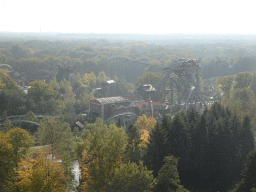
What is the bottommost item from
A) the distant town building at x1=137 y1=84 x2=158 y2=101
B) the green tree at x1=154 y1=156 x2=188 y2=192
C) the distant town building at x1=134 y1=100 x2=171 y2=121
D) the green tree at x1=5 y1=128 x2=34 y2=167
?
the distant town building at x1=134 y1=100 x2=171 y2=121

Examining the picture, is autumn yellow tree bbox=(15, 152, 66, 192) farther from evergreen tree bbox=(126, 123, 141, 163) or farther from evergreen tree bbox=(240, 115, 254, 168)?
evergreen tree bbox=(240, 115, 254, 168)

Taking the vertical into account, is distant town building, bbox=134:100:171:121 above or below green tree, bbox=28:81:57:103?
below

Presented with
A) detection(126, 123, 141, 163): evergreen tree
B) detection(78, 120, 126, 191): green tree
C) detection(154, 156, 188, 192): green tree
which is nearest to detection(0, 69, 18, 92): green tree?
detection(126, 123, 141, 163): evergreen tree

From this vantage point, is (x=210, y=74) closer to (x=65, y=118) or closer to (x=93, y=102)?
(x=93, y=102)

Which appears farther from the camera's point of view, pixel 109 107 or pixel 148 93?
pixel 148 93

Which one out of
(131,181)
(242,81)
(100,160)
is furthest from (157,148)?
(242,81)

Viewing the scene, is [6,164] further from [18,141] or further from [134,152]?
[134,152]

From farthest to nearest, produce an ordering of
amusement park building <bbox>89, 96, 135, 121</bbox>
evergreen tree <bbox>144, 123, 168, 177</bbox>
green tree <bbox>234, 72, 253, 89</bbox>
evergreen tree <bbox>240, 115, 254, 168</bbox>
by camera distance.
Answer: green tree <bbox>234, 72, 253, 89</bbox> < amusement park building <bbox>89, 96, 135, 121</bbox> < evergreen tree <bbox>240, 115, 254, 168</bbox> < evergreen tree <bbox>144, 123, 168, 177</bbox>
